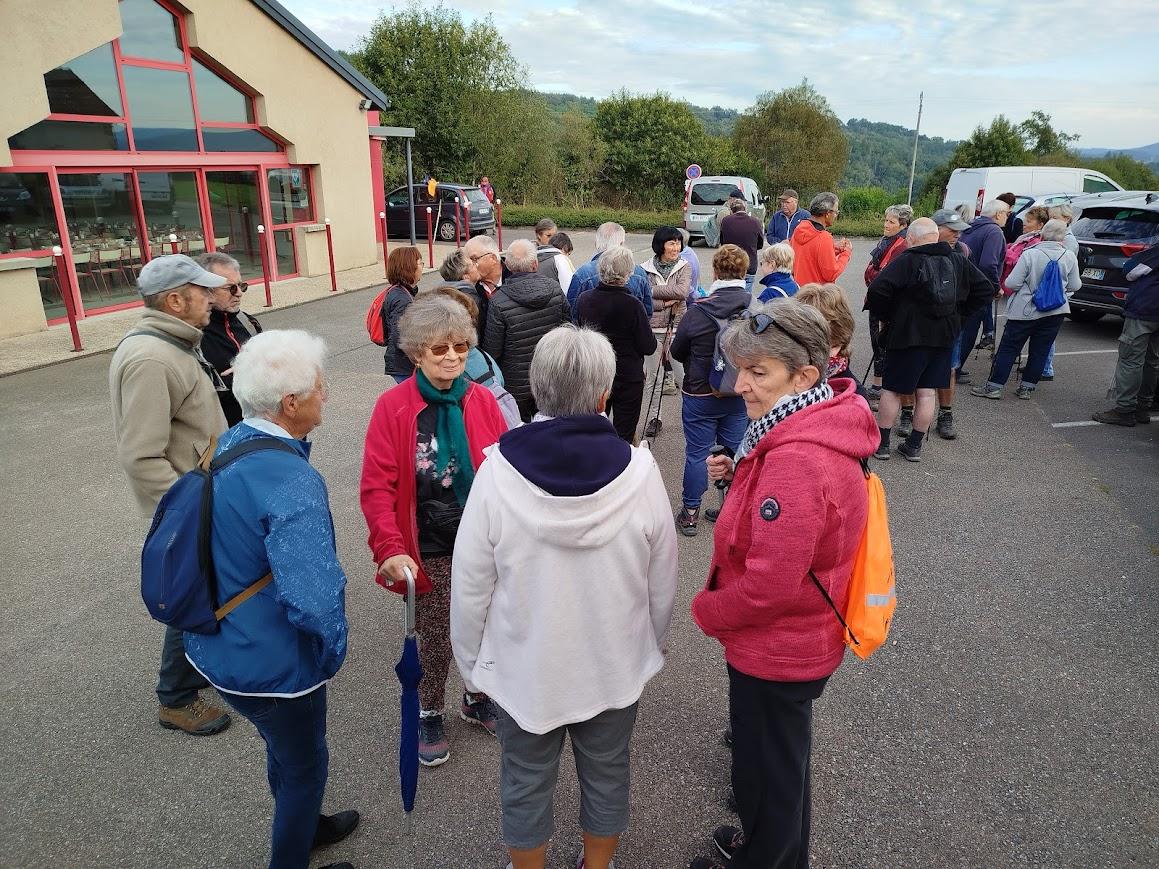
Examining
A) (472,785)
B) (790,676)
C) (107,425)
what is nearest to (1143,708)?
(790,676)

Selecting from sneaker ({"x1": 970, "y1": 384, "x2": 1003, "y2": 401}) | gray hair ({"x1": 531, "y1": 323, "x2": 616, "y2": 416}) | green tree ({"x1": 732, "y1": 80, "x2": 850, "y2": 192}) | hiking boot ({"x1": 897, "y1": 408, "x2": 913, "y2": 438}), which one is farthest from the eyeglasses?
green tree ({"x1": 732, "y1": 80, "x2": 850, "y2": 192})

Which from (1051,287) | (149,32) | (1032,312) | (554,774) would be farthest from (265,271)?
(554,774)

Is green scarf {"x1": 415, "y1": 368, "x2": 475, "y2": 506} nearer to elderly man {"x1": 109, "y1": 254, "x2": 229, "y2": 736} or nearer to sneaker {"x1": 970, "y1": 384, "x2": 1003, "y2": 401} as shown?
elderly man {"x1": 109, "y1": 254, "x2": 229, "y2": 736}

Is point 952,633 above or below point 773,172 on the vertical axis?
below

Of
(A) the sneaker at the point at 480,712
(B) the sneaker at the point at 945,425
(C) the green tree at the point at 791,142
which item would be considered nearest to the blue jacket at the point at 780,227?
(B) the sneaker at the point at 945,425

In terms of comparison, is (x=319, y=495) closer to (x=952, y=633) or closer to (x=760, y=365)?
(x=760, y=365)

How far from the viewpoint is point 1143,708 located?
330cm

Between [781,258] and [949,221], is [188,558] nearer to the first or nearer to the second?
[781,258]

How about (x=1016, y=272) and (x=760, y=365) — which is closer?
(x=760, y=365)

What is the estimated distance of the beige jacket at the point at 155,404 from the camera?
9.37 ft

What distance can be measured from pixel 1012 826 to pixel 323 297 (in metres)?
12.8

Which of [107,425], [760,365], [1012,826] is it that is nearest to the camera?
[760,365]

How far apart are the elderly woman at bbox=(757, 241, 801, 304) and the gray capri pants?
3729 mm

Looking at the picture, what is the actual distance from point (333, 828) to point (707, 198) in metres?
22.0
